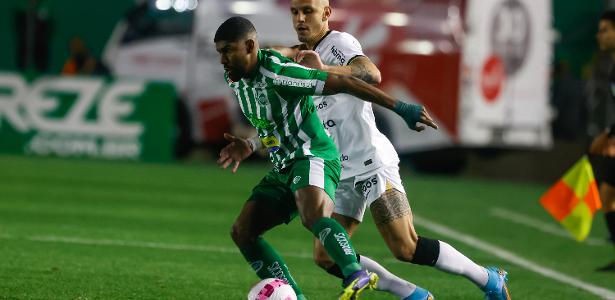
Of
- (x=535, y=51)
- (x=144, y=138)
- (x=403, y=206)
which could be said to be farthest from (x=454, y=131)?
(x=403, y=206)

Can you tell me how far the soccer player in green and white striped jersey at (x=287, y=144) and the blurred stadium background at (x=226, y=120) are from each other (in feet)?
12.9

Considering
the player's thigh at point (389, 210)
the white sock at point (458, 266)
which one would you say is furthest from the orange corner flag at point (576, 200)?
the player's thigh at point (389, 210)

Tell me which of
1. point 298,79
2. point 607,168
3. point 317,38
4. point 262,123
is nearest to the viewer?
point 298,79

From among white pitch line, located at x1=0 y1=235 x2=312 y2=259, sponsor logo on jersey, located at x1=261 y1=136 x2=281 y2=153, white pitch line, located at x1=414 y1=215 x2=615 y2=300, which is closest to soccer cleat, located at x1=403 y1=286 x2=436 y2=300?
sponsor logo on jersey, located at x1=261 y1=136 x2=281 y2=153

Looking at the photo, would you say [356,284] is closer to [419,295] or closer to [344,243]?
[344,243]

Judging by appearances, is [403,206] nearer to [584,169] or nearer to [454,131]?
[584,169]

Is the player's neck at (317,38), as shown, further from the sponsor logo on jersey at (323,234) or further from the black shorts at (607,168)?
the black shorts at (607,168)

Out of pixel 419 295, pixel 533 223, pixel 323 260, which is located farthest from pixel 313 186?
pixel 533 223

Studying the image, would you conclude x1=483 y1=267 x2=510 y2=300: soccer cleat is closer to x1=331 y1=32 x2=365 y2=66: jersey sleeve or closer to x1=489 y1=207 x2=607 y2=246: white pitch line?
x1=331 y1=32 x2=365 y2=66: jersey sleeve

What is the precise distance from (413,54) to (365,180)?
13.7 m

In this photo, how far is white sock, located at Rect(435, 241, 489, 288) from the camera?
7.32 metres

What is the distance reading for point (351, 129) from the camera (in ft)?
24.5

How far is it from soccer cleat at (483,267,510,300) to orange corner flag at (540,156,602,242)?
3.39m

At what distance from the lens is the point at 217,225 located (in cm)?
1259
